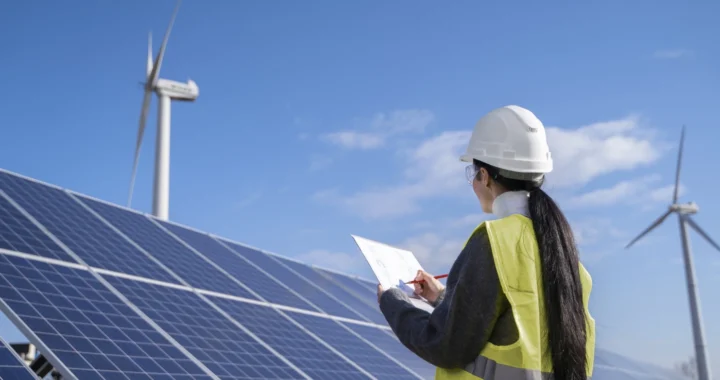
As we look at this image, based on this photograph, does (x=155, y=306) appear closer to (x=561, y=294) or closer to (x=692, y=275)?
(x=561, y=294)

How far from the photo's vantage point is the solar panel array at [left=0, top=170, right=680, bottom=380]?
974cm

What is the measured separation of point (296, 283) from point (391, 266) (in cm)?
1370

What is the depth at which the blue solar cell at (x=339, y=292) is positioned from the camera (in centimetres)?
1867

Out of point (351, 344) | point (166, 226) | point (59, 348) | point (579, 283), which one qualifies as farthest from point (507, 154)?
point (166, 226)

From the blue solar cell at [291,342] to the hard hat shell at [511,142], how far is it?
8.44 m

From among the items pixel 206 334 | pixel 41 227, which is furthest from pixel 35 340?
pixel 41 227

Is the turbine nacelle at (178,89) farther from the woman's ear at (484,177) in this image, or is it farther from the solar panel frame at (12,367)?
the woman's ear at (484,177)

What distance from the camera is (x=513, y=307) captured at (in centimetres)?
381

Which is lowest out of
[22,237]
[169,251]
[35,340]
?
[35,340]

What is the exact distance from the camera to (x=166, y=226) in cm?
1703

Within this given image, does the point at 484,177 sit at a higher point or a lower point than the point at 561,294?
higher

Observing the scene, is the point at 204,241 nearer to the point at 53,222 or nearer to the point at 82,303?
the point at 53,222

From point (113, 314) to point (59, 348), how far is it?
174 cm

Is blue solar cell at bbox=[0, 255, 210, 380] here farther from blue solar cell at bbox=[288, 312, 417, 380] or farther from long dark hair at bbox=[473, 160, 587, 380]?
long dark hair at bbox=[473, 160, 587, 380]
